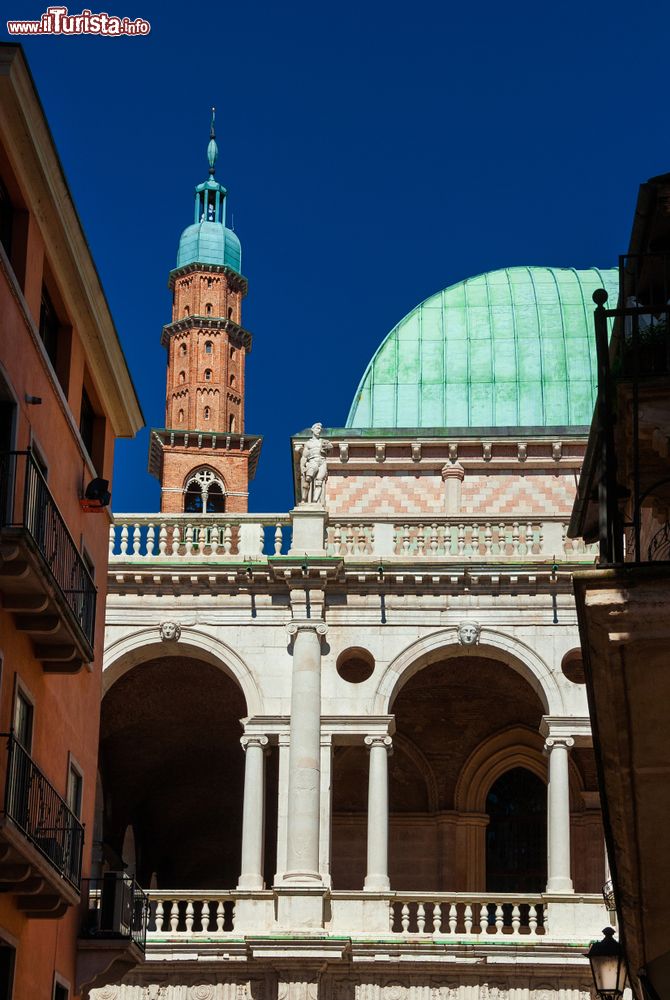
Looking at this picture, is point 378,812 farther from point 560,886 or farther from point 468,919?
point 560,886

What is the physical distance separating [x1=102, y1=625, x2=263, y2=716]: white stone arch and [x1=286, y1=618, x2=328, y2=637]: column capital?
1.10 metres

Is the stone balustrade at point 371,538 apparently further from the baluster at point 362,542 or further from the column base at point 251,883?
the column base at point 251,883

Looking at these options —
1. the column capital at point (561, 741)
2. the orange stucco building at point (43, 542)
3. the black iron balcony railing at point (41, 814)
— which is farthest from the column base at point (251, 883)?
the black iron balcony railing at point (41, 814)

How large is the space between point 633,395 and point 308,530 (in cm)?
2363

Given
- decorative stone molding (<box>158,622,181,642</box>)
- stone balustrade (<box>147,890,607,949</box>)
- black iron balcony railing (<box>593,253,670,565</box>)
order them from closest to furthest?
1. black iron balcony railing (<box>593,253,670,565</box>)
2. stone balustrade (<box>147,890,607,949</box>)
3. decorative stone molding (<box>158,622,181,642</box>)

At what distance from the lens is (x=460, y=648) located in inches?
1460

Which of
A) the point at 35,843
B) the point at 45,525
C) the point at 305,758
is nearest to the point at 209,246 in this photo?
the point at 305,758

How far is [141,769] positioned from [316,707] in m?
8.30

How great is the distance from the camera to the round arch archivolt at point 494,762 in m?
40.8

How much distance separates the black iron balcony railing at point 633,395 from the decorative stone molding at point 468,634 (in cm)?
2066

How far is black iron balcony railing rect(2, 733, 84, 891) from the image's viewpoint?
63.5ft

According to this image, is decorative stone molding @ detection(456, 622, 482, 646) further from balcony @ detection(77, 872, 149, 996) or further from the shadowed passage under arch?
balcony @ detection(77, 872, 149, 996)

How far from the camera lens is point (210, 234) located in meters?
84.1

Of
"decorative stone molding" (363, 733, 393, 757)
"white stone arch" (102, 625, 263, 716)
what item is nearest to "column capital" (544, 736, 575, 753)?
"decorative stone molding" (363, 733, 393, 757)
